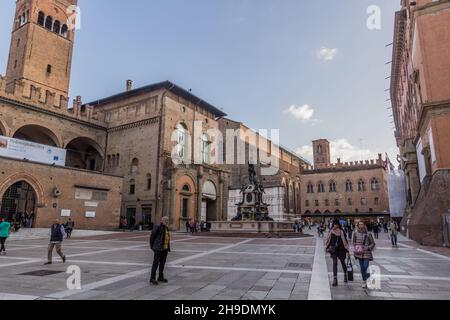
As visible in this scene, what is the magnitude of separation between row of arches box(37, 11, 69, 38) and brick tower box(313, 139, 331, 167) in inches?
2853

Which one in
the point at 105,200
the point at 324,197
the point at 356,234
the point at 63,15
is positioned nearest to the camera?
the point at 356,234

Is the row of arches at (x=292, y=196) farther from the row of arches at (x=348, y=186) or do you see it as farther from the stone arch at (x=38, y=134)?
the stone arch at (x=38, y=134)

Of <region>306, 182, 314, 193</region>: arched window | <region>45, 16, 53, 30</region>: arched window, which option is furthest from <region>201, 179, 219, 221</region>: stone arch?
<region>306, 182, 314, 193</region>: arched window

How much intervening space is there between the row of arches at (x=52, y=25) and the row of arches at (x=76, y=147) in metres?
15.8

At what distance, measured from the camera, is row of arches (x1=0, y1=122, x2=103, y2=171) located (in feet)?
111

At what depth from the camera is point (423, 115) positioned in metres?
20.9

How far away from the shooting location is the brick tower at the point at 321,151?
3688 inches

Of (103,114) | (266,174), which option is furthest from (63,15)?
(266,174)

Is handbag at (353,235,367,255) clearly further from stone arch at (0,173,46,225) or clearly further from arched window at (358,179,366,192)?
arched window at (358,179,366,192)

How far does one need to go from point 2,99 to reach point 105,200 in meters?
13.2

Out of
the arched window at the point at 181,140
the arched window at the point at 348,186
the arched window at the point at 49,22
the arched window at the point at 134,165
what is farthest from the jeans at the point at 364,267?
the arched window at the point at 348,186

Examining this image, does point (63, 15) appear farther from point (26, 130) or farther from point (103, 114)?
point (26, 130)

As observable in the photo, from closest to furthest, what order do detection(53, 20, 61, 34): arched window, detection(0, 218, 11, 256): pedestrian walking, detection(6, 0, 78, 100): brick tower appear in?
detection(0, 218, 11, 256): pedestrian walking
detection(6, 0, 78, 100): brick tower
detection(53, 20, 61, 34): arched window

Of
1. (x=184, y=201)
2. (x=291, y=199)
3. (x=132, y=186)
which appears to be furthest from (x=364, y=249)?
(x=291, y=199)
